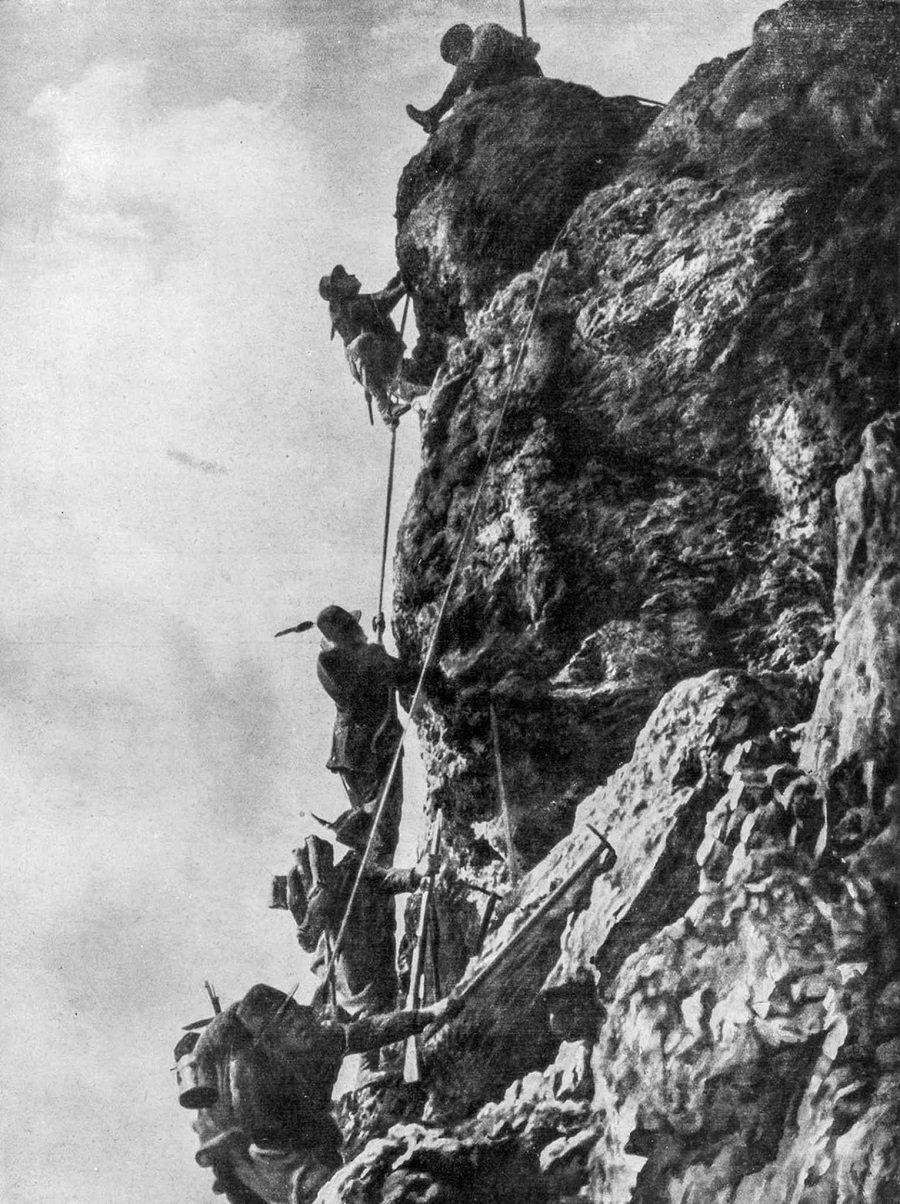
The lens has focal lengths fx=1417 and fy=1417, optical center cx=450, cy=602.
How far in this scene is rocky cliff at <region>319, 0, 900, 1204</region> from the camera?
6340 mm

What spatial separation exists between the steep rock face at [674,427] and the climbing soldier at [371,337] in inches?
49.6

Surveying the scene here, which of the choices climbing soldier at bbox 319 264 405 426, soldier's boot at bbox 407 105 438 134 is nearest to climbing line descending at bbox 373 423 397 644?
climbing soldier at bbox 319 264 405 426

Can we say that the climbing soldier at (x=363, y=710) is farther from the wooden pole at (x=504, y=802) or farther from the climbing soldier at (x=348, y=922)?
the wooden pole at (x=504, y=802)

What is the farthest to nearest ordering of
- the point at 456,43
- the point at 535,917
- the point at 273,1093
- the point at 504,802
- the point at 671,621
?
the point at 456,43, the point at 504,802, the point at 671,621, the point at 273,1093, the point at 535,917

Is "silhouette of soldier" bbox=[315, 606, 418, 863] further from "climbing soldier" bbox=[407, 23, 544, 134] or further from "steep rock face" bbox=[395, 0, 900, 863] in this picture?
"climbing soldier" bbox=[407, 23, 544, 134]

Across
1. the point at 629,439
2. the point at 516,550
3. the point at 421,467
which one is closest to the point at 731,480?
the point at 629,439

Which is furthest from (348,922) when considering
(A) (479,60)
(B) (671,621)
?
(A) (479,60)

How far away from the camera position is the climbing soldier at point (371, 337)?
32.9ft

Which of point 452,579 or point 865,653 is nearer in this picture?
point 865,653

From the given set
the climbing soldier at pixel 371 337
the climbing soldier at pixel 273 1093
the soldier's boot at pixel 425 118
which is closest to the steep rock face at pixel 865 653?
the climbing soldier at pixel 273 1093

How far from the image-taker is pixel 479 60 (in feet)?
31.3

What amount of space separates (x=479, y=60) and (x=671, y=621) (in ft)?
14.0

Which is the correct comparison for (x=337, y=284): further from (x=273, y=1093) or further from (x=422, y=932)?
(x=273, y=1093)

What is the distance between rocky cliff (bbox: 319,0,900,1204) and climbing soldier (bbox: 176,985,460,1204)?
59cm
